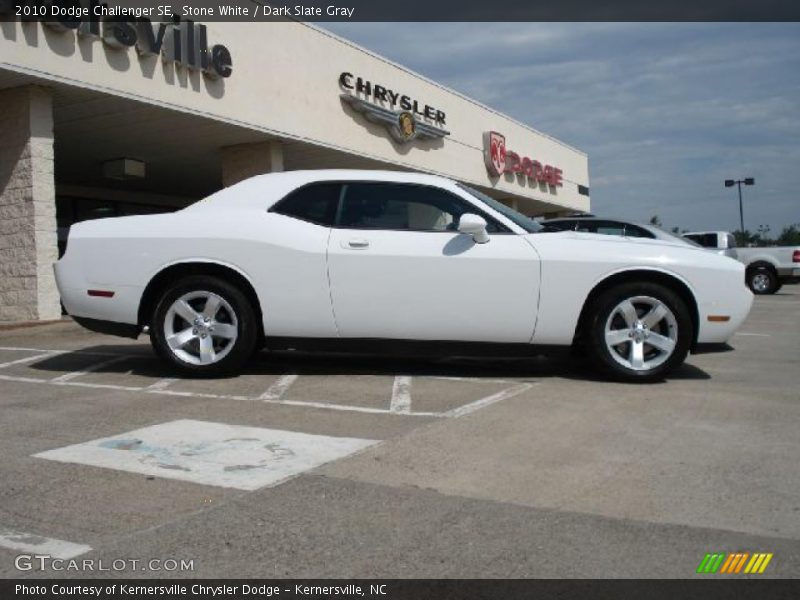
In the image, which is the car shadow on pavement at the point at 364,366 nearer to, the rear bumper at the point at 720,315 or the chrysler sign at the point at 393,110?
the rear bumper at the point at 720,315

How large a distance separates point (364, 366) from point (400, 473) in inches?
119

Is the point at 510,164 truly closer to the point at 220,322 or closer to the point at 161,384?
the point at 220,322

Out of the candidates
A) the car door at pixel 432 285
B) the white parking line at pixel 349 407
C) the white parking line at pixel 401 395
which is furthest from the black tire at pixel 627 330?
the white parking line at pixel 349 407

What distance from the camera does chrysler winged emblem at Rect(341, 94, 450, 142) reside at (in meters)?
18.6

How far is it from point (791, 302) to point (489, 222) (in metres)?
13.1

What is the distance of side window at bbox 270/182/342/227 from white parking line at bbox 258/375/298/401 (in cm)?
123

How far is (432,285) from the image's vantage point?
562cm

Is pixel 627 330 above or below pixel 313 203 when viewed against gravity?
below

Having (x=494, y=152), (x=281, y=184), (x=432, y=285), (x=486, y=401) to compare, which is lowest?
(x=486, y=401)

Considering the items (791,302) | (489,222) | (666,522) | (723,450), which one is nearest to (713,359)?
(489,222)

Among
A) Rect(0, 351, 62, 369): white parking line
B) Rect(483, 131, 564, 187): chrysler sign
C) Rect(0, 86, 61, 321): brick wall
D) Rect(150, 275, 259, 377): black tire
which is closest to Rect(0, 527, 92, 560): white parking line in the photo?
Rect(150, 275, 259, 377): black tire
